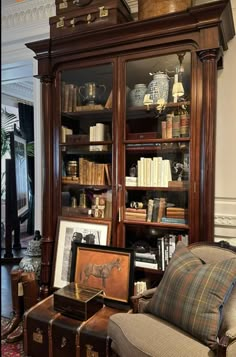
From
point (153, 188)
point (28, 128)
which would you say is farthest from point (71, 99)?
point (28, 128)

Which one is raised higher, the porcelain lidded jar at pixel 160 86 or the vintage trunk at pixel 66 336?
the porcelain lidded jar at pixel 160 86

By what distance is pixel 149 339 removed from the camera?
4.85ft

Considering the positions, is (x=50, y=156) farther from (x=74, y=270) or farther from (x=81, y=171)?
(x=74, y=270)

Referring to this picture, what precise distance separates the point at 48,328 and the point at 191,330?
3.08 ft

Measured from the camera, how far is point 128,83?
7.28 ft

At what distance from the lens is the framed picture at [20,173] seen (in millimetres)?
4130

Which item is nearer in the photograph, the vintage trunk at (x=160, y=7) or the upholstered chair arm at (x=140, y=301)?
the upholstered chair arm at (x=140, y=301)

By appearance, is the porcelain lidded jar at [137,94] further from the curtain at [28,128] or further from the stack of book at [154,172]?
the curtain at [28,128]

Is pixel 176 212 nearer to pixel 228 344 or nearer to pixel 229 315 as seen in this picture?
pixel 229 315

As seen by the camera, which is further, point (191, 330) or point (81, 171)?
point (81, 171)

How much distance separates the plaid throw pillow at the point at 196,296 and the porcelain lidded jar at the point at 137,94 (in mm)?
1179

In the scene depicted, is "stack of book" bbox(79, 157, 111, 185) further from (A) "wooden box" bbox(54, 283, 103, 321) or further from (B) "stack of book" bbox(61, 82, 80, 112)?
(A) "wooden box" bbox(54, 283, 103, 321)

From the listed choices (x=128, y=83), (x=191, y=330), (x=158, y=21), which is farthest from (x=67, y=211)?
(x=158, y=21)

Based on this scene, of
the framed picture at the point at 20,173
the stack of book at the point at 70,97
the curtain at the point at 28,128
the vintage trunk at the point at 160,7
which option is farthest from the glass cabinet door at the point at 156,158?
the curtain at the point at 28,128
